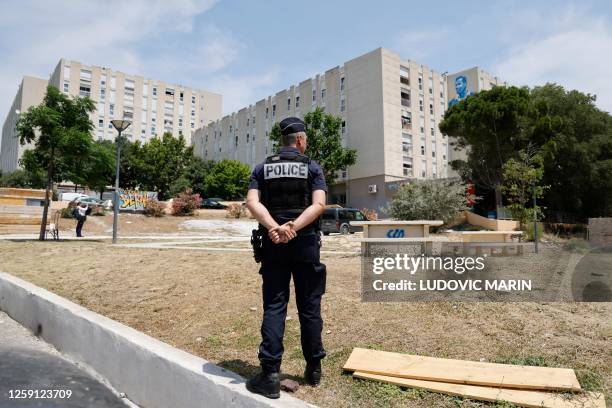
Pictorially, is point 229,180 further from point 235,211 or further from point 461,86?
point 461,86

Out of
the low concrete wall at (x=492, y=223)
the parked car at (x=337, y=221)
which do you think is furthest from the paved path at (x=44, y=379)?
the low concrete wall at (x=492, y=223)

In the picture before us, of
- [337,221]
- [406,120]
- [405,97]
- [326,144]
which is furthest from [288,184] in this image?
[405,97]

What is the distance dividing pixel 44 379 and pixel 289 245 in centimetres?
248

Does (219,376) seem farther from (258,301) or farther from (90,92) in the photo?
(90,92)

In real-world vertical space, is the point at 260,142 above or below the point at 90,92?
below

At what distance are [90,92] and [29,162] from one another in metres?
60.8

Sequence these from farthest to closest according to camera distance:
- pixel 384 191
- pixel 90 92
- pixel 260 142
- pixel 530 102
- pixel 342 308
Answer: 1. pixel 90 92
2. pixel 260 142
3. pixel 384 191
4. pixel 530 102
5. pixel 342 308

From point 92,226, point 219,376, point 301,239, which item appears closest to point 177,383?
point 219,376

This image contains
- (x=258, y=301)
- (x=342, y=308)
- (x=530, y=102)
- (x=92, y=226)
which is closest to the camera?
(x=342, y=308)

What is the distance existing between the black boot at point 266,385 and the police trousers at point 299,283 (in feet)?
0.74

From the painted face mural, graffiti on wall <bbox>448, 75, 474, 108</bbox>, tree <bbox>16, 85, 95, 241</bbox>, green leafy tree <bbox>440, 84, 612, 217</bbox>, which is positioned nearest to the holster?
tree <bbox>16, 85, 95, 241</bbox>

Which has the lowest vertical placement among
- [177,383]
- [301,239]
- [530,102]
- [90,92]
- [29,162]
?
[177,383]

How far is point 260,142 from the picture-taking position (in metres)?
54.9

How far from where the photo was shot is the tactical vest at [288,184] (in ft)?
9.39
